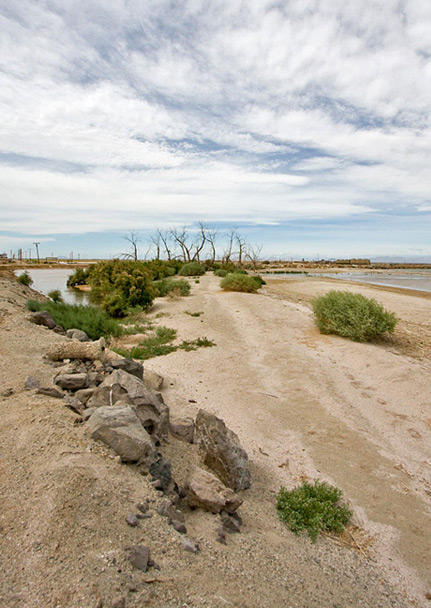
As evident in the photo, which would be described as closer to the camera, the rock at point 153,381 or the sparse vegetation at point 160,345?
the rock at point 153,381

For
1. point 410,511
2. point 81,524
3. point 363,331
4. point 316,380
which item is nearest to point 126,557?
point 81,524

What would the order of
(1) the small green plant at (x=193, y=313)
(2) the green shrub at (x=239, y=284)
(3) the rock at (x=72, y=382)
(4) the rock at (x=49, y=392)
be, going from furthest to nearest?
(2) the green shrub at (x=239, y=284), (1) the small green plant at (x=193, y=313), (3) the rock at (x=72, y=382), (4) the rock at (x=49, y=392)

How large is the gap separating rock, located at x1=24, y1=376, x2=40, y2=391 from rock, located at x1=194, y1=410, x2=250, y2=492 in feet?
6.74

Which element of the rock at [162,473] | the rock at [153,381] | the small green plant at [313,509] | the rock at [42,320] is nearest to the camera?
the rock at [162,473]

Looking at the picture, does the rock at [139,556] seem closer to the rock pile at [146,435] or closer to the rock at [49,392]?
the rock pile at [146,435]

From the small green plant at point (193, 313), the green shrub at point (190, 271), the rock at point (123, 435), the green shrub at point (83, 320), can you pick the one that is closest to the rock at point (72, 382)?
the rock at point (123, 435)

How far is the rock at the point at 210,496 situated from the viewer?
10.7 ft

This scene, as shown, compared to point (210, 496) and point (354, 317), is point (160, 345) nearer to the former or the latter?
point (354, 317)

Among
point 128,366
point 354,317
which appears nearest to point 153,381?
point 128,366

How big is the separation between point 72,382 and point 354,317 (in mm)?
8516

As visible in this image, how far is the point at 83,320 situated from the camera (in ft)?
33.3

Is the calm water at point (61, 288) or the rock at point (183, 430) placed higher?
the rock at point (183, 430)

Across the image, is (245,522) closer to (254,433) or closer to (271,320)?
(254,433)

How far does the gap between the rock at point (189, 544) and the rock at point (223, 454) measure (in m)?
1.29
